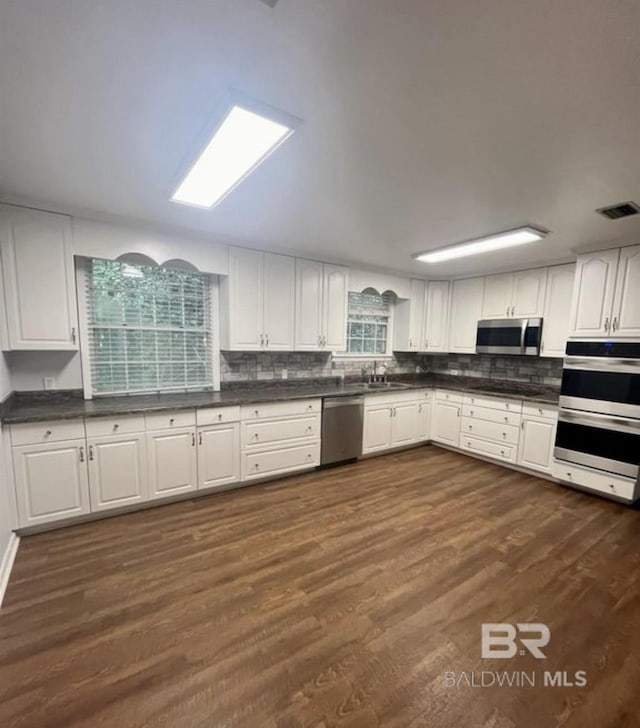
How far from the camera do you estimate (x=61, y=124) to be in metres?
1.53

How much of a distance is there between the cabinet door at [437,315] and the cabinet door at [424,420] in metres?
0.87

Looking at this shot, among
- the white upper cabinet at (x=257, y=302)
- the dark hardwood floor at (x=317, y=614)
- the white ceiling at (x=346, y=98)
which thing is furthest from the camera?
the white upper cabinet at (x=257, y=302)

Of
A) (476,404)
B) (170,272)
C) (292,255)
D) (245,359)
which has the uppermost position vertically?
(292,255)

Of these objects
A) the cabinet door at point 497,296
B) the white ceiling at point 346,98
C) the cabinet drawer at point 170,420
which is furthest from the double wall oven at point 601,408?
the cabinet drawer at point 170,420

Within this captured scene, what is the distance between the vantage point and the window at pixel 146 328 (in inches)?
121

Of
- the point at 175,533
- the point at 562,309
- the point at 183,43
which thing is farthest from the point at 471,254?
the point at 175,533

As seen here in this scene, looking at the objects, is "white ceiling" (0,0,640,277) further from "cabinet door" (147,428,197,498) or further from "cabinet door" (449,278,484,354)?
"cabinet door" (449,278,484,354)

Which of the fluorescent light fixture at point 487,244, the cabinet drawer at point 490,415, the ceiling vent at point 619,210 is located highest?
the ceiling vent at point 619,210

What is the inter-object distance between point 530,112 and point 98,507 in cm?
370

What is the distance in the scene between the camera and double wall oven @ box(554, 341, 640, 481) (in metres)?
3.04

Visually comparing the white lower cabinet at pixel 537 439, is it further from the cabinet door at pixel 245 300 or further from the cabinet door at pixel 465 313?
the cabinet door at pixel 245 300

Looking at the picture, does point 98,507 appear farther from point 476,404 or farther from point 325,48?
point 476,404

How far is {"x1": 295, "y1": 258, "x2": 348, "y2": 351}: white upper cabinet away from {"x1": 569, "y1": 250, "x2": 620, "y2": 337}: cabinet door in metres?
2.47

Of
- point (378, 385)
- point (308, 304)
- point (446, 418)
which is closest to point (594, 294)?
point (446, 418)
